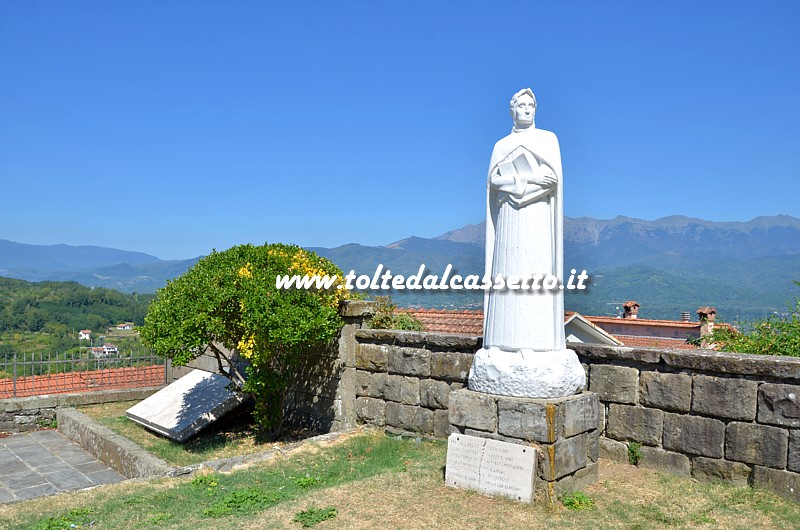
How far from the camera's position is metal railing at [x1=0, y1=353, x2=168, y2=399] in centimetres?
1259

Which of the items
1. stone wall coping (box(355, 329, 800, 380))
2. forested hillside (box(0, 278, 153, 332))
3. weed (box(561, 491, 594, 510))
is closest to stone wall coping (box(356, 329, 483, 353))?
stone wall coping (box(355, 329, 800, 380))

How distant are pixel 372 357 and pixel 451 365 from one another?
1.50 meters

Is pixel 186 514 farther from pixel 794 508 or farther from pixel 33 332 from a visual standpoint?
pixel 33 332

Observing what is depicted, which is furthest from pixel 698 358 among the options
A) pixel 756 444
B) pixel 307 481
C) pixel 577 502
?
pixel 307 481

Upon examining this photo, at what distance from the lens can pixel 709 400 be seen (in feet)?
20.3

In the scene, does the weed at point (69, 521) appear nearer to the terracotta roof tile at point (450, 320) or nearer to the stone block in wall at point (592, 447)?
the stone block in wall at point (592, 447)

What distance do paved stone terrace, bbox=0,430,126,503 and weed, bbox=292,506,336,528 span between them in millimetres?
4353

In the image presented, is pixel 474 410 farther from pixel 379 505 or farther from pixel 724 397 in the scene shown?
pixel 724 397

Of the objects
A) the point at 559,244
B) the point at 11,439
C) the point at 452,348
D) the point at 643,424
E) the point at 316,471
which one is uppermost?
the point at 559,244

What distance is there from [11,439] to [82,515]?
6.99 m

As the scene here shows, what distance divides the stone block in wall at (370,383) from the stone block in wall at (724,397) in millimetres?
4325

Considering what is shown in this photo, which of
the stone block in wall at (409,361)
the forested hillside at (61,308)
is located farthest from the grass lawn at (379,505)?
the forested hillside at (61,308)

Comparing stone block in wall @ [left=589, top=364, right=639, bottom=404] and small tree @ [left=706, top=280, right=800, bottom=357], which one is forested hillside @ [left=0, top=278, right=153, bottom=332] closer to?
stone block in wall @ [left=589, top=364, right=639, bottom=404]

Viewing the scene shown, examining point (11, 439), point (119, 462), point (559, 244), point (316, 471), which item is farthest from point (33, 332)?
point (559, 244)
